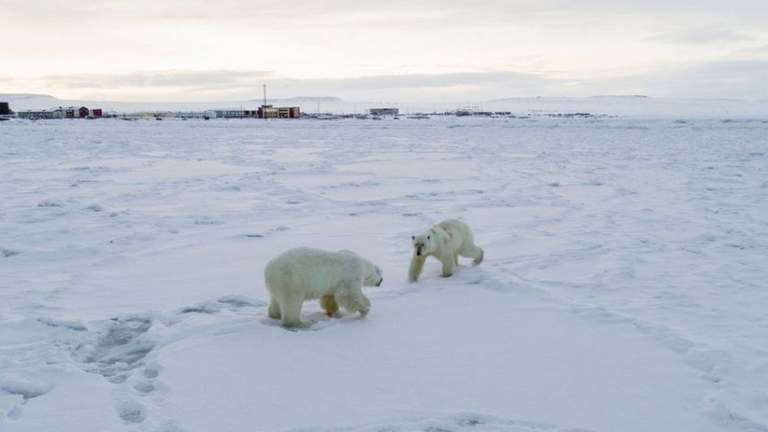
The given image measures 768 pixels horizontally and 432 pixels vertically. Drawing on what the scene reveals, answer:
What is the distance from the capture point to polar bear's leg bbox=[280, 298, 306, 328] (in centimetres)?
493

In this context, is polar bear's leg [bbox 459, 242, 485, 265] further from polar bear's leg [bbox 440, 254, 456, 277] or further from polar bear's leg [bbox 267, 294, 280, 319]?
polar bear's leg [bbox 267, 294, 280, 319]

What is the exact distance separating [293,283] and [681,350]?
2.77 metres

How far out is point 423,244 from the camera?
20.1ft

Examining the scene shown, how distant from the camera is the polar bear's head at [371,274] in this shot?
5477 millimetres

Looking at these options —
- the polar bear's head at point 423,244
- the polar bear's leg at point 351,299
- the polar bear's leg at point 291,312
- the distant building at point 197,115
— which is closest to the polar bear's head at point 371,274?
the polar bear's leg at point 351,299

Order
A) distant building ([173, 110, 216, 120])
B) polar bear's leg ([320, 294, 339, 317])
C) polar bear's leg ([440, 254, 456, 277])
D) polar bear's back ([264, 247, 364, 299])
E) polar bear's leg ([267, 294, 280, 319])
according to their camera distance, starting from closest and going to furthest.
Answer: polar bear's back ([264, 247, 364, 299]) → polar bear's leg ([267, 294, 280, 319]) → polar bear's leg ([320, 294, 339, 317]) → polar bear's leg ([440, 254, 456, 277]) → distant building ([173, 110, 216, 120])

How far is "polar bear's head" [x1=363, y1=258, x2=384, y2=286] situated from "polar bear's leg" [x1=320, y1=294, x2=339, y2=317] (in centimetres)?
35

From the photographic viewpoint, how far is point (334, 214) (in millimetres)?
10391

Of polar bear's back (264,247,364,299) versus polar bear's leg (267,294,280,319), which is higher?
polar bear's back (264,247,364,299)

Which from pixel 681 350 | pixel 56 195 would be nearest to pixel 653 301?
pixel 681 350

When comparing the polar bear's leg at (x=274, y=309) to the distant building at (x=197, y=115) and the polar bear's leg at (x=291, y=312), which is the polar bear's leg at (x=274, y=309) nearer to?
the polar bear's leg at (x=291, y=312)

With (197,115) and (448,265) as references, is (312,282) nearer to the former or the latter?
(448,265)

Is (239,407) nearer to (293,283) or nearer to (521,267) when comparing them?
(293,283)

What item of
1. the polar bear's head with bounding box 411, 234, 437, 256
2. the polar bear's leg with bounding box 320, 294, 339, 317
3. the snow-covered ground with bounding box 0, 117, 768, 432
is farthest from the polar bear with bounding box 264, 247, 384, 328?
the polar bear's head with bounding box 411, 234, 437, 256
